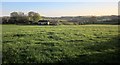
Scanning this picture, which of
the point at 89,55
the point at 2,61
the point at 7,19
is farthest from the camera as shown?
the point at 7,19

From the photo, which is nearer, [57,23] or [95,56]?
[95,56]

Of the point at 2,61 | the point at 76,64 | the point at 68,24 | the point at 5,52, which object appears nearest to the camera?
the point at 76,64

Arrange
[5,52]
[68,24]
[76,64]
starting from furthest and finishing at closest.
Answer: [68,24] < [5,52] < [76,64]

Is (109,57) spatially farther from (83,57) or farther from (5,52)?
(5,52)

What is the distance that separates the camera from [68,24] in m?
42.2

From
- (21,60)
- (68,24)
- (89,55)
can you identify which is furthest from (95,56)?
(68,24)

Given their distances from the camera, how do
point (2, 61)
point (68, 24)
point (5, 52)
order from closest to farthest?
point (2, 61) → point (5, 52) → point (68, 24)

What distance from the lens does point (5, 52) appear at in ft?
40.0

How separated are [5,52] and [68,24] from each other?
100ft

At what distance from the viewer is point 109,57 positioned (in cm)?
1085

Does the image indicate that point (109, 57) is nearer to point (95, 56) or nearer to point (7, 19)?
point (95, 56)

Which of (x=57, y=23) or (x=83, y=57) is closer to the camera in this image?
(x=83, y=57)

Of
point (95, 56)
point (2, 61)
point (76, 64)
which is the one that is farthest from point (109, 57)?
point (2, 61)

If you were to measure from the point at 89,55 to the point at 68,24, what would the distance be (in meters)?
30.9
